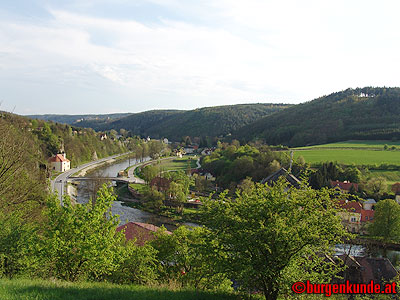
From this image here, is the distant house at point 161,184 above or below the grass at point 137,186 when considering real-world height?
above

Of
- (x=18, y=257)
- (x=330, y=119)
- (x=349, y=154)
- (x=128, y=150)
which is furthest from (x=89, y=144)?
(x=18, y=257)

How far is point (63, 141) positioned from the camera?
242 feet

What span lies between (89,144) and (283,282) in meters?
86.5

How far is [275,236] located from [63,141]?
245ft

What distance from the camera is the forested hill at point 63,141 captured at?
62.9m

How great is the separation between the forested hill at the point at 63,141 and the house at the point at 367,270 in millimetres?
49942

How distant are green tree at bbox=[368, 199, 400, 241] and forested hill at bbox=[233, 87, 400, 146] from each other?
164 feet

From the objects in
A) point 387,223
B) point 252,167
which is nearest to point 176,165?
point 252,167

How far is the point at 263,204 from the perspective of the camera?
7445 mm

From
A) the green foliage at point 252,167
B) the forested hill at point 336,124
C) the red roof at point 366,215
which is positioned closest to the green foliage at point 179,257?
the red roof at point 366,215

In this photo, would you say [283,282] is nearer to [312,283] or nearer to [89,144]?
[312,283]

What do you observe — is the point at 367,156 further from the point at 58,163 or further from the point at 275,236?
the point at 58,163

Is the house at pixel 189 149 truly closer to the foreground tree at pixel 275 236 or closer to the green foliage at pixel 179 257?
the green foliage at pixel 179 257

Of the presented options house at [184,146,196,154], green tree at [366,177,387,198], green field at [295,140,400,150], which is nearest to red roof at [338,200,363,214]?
green tree at [366,177,387,198]
